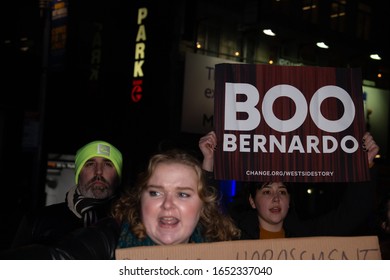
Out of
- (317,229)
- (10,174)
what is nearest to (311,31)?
(10,174)

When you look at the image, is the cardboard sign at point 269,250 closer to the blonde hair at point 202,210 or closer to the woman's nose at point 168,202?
the woman's nose at point 168,202

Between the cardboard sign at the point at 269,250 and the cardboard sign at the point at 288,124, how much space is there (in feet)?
2.33

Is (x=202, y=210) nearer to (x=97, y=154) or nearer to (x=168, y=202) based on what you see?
(x=168, y=202)

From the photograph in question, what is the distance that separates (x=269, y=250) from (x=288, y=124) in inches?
38.5

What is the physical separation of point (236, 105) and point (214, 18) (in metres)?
12.1

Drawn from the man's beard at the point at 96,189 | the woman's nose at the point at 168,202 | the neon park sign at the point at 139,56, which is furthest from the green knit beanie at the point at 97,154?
the neon park sign at the point at 139,56

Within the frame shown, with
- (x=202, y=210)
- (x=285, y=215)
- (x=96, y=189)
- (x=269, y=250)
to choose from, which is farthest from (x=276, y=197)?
(x=269, y=250)

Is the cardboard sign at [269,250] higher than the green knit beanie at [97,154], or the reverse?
the green knit beanie at [97,154]

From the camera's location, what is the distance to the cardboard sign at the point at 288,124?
8.94 ft

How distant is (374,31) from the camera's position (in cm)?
1770

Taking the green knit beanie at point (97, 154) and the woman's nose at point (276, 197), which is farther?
the green knit beanie at point (97, 154)
